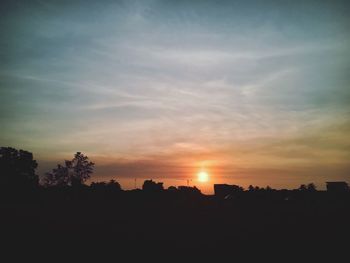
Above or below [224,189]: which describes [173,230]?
below

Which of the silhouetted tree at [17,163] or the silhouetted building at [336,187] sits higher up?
the silhouetted tree at [17,163]

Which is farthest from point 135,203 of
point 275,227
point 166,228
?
point 275,227

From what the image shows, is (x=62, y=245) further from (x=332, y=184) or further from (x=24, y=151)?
(x=24, y=151)

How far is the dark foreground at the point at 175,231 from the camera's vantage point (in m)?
14.0

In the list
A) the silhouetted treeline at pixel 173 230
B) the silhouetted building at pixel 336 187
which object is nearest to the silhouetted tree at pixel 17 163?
the silhouetted treeline at pixel 173 230

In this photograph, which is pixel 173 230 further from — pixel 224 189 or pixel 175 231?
pixel 224 189

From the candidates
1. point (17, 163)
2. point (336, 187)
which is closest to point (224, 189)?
point (336, 187)

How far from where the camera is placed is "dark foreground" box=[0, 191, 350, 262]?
1402cm

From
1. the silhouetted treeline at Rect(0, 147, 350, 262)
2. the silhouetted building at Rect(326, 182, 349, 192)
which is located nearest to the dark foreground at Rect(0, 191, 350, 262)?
the silhouetted treeline at Rect(0, 147, 350, 262)

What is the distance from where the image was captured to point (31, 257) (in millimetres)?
12812

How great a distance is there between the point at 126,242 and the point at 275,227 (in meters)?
10.0

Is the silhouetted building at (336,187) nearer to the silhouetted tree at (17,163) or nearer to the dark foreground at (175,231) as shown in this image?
the dark foreground at (175,231)

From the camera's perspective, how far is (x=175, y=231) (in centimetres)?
1709

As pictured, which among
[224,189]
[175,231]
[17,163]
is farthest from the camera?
[17,163]
